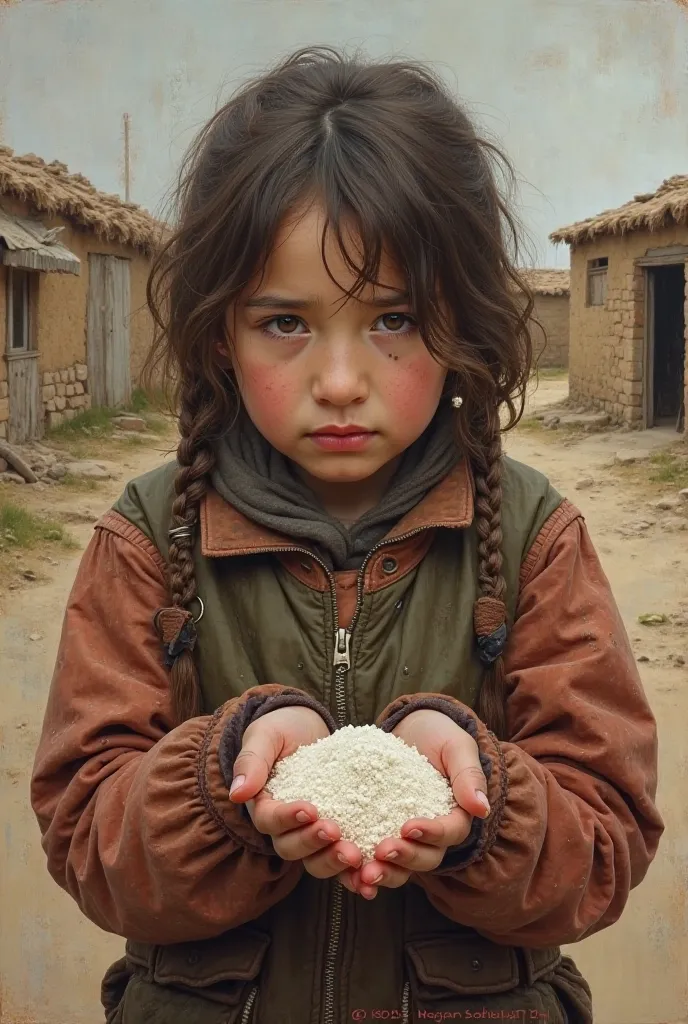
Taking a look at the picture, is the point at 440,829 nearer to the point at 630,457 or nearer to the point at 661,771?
the point at 661,771

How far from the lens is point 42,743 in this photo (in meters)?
1.15

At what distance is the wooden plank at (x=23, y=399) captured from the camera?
6.63 m

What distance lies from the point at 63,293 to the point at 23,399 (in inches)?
52.8

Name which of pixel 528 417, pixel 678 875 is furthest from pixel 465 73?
pixel 528 417

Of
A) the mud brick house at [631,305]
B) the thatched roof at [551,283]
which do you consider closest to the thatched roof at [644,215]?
the mud brick house at [631,305]

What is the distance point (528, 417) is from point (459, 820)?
23.9 ft

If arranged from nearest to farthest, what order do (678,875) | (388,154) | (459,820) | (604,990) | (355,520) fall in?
(459,820) < (388,154) < (355,520) < (604,990) < (678,875)

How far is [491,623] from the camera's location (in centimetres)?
112

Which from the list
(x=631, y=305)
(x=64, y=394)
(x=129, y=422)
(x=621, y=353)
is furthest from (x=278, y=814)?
(x=631, y=305)

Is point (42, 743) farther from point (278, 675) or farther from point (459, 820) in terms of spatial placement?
point (459, 820)

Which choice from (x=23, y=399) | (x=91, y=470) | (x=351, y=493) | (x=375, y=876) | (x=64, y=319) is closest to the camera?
(x=375, y=876)

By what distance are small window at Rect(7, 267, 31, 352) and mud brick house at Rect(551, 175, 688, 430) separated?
428 cm

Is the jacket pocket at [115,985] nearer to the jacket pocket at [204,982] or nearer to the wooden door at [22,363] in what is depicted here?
the jacket pocket at [204,982]

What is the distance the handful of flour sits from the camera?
3.00ft
